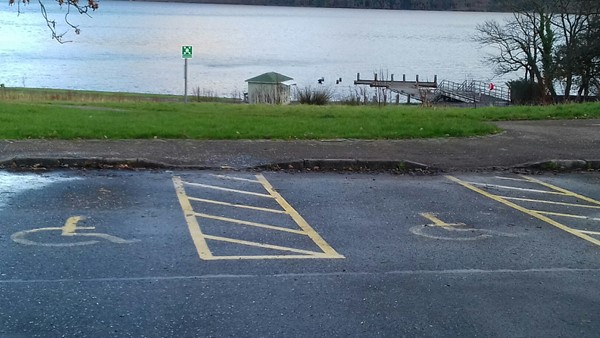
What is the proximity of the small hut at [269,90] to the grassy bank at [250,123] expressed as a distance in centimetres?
1551

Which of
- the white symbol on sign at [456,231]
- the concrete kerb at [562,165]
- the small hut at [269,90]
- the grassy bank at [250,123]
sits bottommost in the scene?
the white symbol on sign at [456,231]

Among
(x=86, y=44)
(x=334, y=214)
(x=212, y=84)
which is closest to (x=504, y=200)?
(x=334, y=214)

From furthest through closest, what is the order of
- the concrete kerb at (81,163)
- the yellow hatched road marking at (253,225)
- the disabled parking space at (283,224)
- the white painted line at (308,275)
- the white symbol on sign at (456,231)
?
the concrete kerb at (81,163) → the white symbol on sign at (456,231) → the yellow hatched road marking at (253,225) → the disabled parking space at (283,224) → the white painted line at (308,275)

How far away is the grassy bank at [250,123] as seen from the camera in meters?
13.3

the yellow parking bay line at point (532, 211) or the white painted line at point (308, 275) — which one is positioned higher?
the yellow parking bay line at point (532, 211)

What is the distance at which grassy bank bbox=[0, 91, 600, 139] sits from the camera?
1334cm

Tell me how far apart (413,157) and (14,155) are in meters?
6.12

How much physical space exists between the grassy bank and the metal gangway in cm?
3534

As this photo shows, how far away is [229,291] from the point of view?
589 cm

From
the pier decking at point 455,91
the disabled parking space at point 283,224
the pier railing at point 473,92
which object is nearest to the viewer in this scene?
the disabled parking space at point 283,224

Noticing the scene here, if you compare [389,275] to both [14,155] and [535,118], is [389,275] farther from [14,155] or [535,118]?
[535,118]

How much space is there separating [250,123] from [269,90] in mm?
21194

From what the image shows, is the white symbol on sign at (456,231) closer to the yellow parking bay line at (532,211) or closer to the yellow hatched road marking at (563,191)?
the yellow parking bay line at (532,211)

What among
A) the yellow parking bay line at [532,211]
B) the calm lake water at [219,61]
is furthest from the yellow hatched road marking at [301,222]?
the calm lake water at [219,61]
